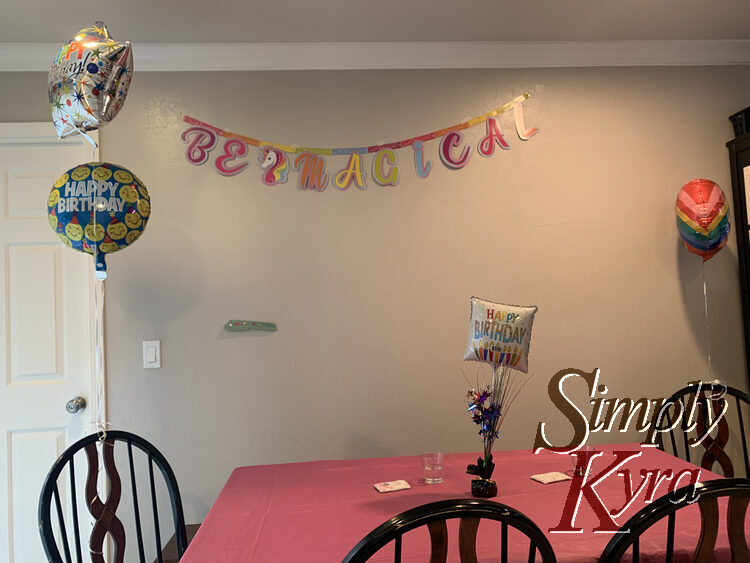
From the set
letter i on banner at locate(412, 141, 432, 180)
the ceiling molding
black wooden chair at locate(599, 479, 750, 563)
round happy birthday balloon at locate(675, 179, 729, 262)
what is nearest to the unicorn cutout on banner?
the ceiling molding

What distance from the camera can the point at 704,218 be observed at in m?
2.40

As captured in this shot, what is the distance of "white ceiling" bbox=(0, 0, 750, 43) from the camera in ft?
7.16

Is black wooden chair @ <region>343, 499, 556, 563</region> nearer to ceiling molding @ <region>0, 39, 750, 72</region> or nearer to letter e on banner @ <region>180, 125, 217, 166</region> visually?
letter e on banner @ <region>180, 125, 217, 166</region>

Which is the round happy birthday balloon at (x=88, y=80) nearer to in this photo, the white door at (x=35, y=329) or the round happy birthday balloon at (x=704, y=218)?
the white door at (x=35, y=329)

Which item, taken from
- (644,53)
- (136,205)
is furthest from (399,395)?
(644,53)

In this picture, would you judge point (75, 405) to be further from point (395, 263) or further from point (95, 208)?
point (395, 263)

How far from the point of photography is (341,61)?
2.56 m

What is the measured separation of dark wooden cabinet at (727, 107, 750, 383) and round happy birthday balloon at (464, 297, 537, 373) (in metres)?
1.59

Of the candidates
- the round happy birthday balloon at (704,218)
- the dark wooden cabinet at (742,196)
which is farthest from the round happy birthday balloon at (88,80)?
the dark wooden cabinet at (742,196)

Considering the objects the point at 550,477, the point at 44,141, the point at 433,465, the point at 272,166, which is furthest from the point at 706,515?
the point at 44,141

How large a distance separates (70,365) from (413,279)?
1.49 meters

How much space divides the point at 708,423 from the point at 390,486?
1356 mm

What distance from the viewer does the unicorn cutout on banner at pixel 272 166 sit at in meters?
2.52

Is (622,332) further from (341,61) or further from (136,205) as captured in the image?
(136,205)
